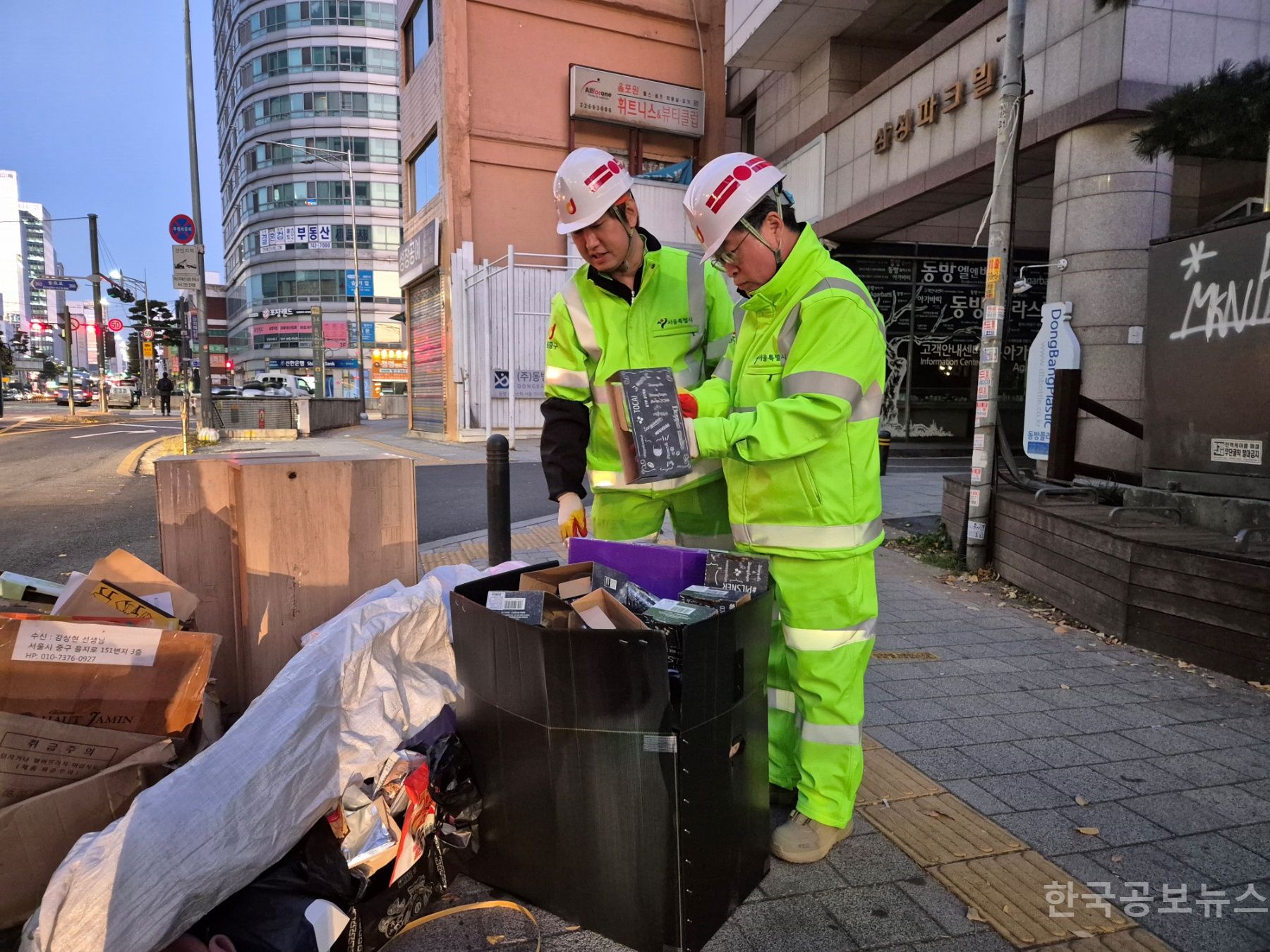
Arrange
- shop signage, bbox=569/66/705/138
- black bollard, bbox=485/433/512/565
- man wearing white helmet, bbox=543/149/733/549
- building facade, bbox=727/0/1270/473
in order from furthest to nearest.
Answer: shop signage, bbox=569/66/705/138 < building facade, bbox=727/0/1270/473 < black bollard, bbox=485/433/512/565 < man wearing white helmet, bbox=543/149/733/549

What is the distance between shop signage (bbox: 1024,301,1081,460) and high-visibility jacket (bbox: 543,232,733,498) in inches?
231

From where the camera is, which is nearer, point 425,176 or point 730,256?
point 730,256

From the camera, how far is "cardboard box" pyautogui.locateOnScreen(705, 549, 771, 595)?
2066mm

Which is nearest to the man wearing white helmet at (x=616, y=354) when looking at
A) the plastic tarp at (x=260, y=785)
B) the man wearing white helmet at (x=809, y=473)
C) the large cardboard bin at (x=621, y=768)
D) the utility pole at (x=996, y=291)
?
the man wearing white helmet at (x=809, y=473)

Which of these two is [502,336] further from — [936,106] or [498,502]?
[498,502]

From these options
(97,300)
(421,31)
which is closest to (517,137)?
(421,31)

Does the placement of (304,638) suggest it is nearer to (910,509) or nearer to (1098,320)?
(910,509)

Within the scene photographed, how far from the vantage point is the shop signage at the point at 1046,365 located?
742 centimetres

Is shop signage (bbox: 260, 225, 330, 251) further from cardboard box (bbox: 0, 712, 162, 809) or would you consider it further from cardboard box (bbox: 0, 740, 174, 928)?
cardboard box (bbox: 0, 740, 174, 928)

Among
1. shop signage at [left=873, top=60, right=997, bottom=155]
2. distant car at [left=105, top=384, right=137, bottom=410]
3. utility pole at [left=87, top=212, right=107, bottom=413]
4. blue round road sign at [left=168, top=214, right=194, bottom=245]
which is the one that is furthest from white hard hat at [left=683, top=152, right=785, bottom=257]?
distant car at [left=105, top=384, right=137, bottom=410]

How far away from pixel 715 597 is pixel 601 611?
0.30 meters

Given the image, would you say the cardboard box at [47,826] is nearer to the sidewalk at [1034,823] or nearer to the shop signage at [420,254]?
the sidewalk at [1034,823]

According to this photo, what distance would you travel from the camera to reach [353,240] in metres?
42.0

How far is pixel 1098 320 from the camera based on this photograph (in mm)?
7328
